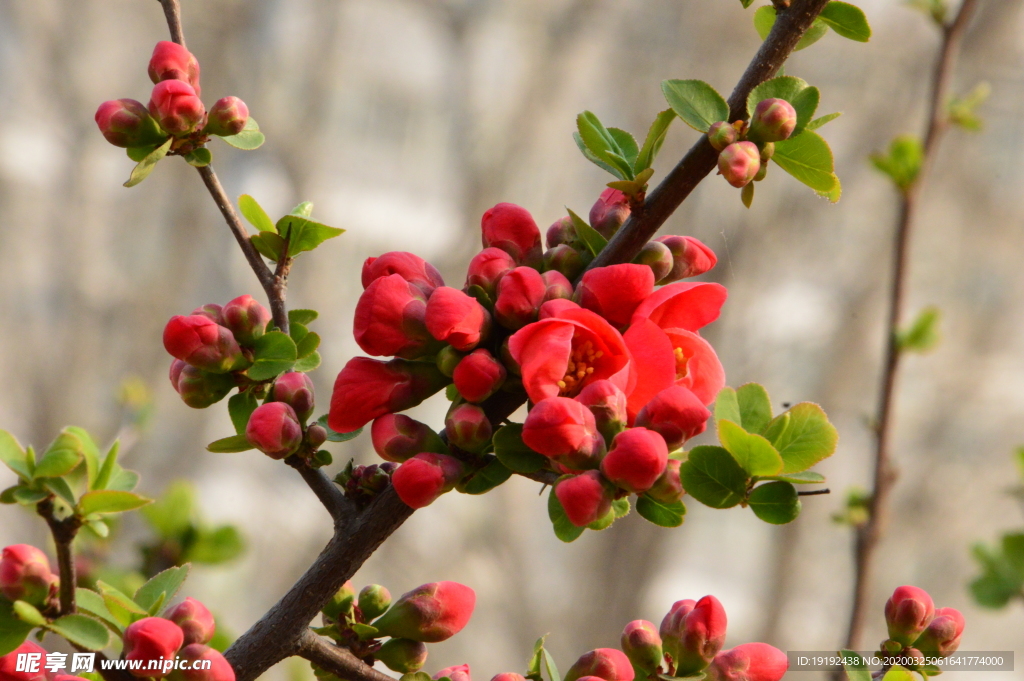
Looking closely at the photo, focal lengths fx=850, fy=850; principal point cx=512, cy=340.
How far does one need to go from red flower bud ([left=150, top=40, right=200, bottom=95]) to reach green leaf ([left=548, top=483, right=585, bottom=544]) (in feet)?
0.97

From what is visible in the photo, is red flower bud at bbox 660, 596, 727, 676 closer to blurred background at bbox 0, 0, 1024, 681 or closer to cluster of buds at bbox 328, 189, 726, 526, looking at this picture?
cluster of buds at bbox 328, 189, 726, 526

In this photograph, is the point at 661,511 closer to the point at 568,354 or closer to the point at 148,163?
the point at 568,354

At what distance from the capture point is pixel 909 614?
0.46 metres

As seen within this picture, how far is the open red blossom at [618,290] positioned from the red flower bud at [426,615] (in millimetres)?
161

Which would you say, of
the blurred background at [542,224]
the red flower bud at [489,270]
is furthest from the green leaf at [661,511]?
the blurred background at [542,224]

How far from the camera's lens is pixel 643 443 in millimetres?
333

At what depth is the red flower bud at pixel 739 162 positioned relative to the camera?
14.9 inches

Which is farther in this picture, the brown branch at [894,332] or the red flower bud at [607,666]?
the brown branch at [894,332]

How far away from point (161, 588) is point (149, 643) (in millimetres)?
67

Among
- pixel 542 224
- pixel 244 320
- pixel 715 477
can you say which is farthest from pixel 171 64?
pixel 542 224

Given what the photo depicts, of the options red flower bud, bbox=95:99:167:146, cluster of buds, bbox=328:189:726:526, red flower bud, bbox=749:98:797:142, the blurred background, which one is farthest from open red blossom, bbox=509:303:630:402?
the blurred background

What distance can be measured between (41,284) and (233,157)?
846 millimetres

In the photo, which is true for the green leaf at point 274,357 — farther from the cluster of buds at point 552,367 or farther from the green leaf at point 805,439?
the green leaf at point 805,439

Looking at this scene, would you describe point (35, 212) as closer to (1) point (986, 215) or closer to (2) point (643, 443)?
(2) point (643, 443)
